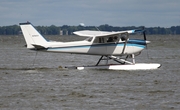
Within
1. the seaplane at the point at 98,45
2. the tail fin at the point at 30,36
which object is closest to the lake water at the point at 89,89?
the seaplane at the point at 98,45

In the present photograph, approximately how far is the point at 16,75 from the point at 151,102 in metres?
7.89

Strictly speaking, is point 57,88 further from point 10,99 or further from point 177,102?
point 177,102

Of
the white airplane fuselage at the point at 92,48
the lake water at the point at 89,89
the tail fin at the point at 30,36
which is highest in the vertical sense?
the tail fin at the point at 30,36

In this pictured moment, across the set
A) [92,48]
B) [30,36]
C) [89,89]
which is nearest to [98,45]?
[92,48]

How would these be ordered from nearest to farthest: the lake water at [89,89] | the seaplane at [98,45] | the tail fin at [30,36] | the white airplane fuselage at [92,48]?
Answer: the lake water at [89,89] → the tail fin at [30,36] → the seaplane at [98,45] → the white airplane fuselage at [92,48]

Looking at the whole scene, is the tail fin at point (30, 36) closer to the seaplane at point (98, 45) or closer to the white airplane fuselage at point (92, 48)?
the seaplane at point (98, 45)

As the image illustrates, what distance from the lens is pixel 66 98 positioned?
14477mm

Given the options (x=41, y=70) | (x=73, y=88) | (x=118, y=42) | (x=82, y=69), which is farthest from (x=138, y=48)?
(x=73, y=88)

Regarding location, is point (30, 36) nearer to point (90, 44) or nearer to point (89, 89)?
point (90, 44)

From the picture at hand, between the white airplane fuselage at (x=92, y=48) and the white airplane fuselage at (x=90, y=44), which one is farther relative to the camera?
the white airplane fuselage at (x=92, y=48)

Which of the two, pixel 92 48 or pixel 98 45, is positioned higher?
pixel 98 45

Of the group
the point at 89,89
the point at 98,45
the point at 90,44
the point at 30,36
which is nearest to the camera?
the point at 89,89

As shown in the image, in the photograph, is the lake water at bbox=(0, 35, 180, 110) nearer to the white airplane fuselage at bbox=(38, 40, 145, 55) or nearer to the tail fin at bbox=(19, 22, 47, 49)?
the white airplane fuselage at bbox=(38, 40, 145, 55)

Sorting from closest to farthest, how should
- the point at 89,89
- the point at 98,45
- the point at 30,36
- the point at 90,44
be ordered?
1. the point at 89,89
2. the point at 30,36
3. the point at 90,44
4. the point at 98,45
